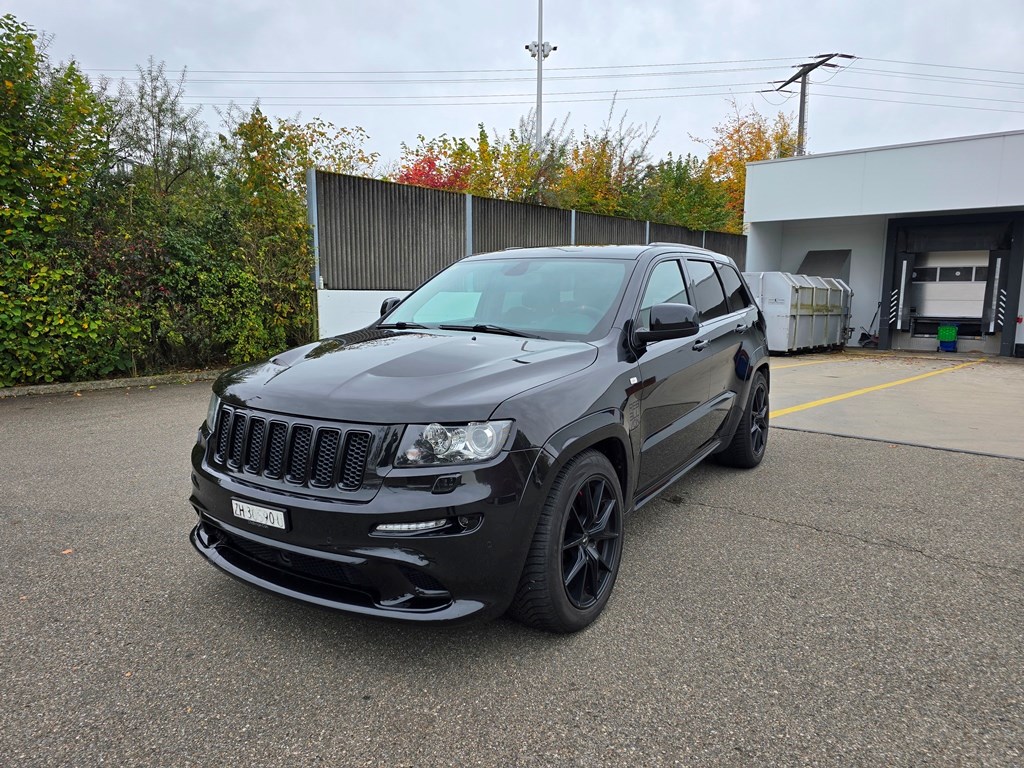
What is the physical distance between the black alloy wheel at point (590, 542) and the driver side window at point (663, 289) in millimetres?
1006

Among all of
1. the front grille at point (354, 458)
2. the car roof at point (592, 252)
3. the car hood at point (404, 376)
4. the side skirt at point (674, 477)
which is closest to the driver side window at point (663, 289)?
the car roof at point (592, 252)

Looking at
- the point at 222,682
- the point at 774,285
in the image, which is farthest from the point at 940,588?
the point at 774,285

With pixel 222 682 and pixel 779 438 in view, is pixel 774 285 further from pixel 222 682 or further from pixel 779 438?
pixel 222 682

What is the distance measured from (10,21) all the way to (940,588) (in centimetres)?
1075

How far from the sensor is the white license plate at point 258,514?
238 centimetres

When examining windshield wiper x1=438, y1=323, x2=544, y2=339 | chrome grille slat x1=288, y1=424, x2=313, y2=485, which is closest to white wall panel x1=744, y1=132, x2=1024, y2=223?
windshield wiper x1=438, y1=323, x2=544, y2=339

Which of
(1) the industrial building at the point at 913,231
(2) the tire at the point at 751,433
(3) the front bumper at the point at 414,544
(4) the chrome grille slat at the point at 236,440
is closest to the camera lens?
(3) the front bumper at the point at 414,544

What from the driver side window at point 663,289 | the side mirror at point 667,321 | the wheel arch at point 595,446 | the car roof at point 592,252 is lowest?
the wheel arch at point 595,446

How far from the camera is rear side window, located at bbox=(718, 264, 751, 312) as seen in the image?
4977 mm

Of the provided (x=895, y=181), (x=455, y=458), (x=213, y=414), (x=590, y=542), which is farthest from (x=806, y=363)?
(x=213, y=414)

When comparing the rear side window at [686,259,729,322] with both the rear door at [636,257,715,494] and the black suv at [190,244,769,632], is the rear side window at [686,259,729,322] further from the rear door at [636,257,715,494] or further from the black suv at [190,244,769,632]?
the black suv at [190,244,769,632]

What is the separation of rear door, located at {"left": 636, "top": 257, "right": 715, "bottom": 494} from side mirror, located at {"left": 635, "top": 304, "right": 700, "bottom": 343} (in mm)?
134

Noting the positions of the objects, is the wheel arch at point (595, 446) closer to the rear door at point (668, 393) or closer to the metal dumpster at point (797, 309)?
the rear door at point (668, 393)

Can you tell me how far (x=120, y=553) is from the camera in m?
3.56
